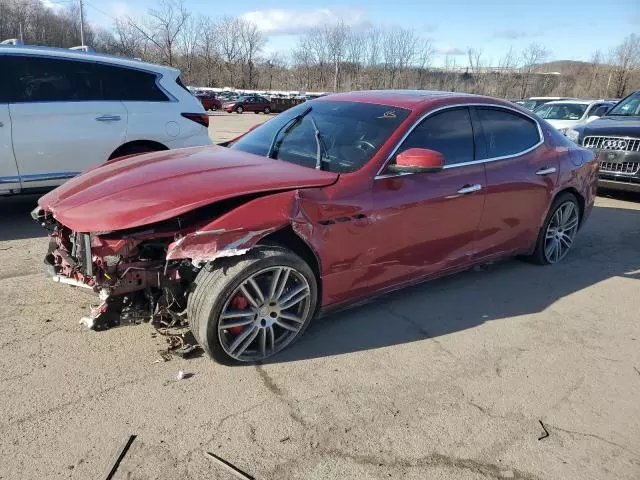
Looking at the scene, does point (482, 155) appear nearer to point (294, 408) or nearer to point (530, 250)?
point (530, 250)

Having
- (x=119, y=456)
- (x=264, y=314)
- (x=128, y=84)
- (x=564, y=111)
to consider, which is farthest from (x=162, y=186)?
(x=564, y=111)

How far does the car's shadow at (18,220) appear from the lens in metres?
5.50

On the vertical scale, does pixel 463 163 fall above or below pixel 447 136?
below

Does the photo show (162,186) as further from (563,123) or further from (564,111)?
(564,111)

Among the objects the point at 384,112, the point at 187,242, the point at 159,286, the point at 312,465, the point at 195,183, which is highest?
the point at 384,112

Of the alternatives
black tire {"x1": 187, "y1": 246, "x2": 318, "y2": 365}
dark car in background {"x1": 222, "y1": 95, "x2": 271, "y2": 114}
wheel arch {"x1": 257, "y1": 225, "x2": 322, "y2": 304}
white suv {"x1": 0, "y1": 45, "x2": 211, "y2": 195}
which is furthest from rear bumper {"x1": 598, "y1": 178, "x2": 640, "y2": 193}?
dark car in background {"x1": 222, "y1": 95, "x2": 271, "y2": 114}

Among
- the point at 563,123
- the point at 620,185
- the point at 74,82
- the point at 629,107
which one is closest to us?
the point at 74,82

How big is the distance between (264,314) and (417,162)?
1.46 m

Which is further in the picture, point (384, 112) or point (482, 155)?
point (482, 155)

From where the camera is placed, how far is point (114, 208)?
3.03 metres

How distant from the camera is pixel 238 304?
312 centimetres

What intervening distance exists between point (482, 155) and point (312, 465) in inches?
115

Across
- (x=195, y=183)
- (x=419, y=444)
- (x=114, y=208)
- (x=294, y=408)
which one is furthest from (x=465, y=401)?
(x=114, y=208)

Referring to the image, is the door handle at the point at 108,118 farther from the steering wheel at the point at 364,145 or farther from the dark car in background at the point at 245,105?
the dark car in background at the point at 245,105
